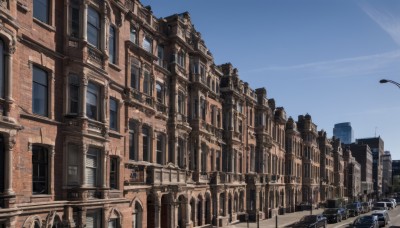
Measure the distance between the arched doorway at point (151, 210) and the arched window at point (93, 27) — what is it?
10810 millimetres

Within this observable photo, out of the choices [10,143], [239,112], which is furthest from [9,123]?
[239,112]

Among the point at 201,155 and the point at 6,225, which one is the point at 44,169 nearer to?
the point at 6,225

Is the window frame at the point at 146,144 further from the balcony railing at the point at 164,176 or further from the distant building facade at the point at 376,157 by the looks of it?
the distant building facade at the point at 376,157

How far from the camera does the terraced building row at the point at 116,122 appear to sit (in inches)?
643

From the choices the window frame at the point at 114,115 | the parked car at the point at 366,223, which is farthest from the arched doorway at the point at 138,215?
the parked car at the point at 366,223

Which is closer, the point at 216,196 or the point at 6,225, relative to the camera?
the point at 6,225

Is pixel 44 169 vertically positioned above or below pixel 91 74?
below

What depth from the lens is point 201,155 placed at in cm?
3600

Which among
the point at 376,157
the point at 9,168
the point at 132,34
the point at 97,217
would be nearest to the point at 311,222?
the point at 97,217

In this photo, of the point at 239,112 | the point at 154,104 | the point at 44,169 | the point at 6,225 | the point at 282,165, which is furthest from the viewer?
the point at 282,165

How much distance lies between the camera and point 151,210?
2752cm

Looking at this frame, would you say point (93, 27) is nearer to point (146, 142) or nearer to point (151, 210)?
point (146, 142)

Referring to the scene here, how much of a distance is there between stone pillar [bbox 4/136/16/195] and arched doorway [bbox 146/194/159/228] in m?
12.8

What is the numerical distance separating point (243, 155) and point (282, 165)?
16499 millimetres
